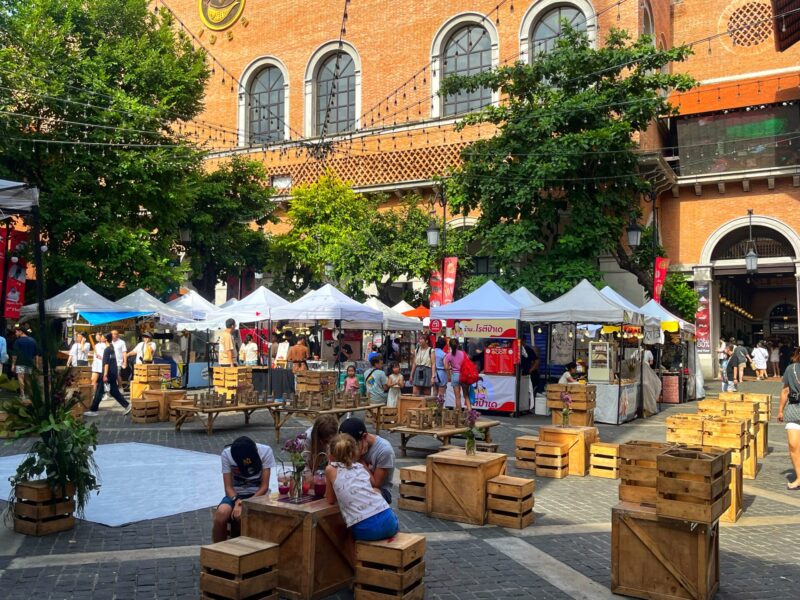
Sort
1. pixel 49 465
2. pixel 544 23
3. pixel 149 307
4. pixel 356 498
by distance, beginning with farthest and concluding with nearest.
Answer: pixel 544 23
pixel 149 307
pixel 49 465
pixel 356 498

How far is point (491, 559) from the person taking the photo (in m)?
6.38

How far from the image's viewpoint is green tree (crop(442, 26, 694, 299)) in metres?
20.5

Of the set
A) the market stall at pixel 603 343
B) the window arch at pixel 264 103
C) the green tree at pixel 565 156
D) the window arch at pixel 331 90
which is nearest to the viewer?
the market stall at pixel 603 343

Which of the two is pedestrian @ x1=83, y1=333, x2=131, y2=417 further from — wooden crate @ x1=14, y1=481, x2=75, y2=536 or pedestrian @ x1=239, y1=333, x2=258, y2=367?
wooden crate @ x1=14, y1=481, x2=75, y2=536

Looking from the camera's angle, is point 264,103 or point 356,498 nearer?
point 356,498

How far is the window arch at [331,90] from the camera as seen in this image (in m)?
31.6

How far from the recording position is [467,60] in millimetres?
29109

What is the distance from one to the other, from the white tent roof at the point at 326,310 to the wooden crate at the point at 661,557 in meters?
12.3

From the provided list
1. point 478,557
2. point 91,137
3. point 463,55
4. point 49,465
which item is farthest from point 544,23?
point 49,465

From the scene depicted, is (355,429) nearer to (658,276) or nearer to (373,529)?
(373,529)

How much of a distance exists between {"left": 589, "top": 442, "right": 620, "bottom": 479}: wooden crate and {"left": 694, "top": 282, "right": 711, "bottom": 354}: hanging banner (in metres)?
19.7

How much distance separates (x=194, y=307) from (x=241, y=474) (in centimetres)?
1602

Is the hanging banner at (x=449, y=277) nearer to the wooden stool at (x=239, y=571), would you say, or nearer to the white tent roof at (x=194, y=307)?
the white tent roof at (x=194, y=307)

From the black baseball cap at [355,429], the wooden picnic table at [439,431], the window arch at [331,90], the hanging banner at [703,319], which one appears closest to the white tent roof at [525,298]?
Result: the wooden picnic table at [439,431]
